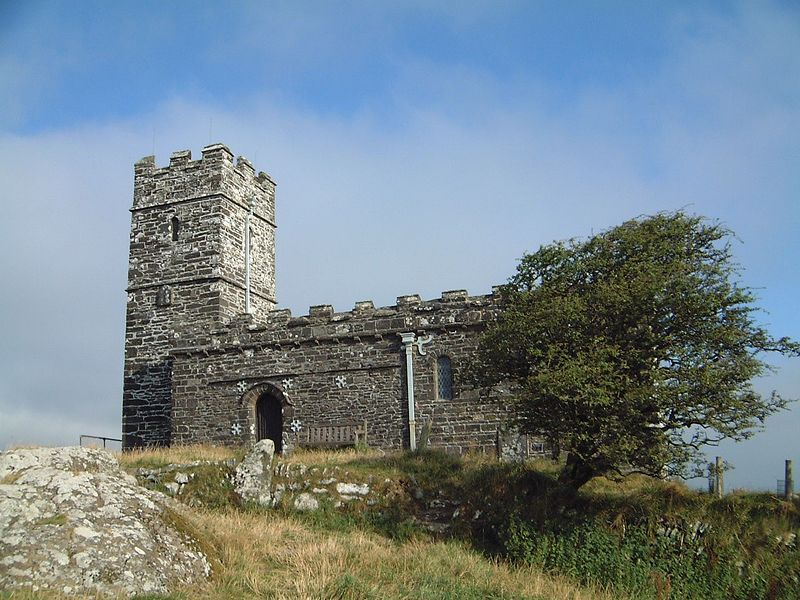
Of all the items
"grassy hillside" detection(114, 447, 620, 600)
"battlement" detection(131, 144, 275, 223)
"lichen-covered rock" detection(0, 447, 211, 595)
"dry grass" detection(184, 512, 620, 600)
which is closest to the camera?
"lichen-covered rock" detection(0, 447, 211, 595)

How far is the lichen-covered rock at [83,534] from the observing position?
9430 millimetres

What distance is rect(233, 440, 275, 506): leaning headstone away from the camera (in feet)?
54.6

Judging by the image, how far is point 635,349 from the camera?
617 inches

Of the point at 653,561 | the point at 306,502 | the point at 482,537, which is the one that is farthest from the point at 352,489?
the point at 653,561

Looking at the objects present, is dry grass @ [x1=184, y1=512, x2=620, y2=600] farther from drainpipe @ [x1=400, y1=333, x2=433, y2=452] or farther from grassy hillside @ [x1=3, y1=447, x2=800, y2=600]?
drainpipe @ [x1=400, y1=333, x2=433, y2=452]

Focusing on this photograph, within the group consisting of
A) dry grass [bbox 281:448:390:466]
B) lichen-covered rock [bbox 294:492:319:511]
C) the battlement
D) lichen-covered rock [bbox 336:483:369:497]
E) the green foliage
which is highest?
the battlement

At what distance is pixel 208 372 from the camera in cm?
2683

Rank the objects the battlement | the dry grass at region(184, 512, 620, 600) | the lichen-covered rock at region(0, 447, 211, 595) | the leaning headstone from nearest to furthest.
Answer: the lichen-covered rock at region(0, 447, 211, 595) → the dry grass at region(184, 512, 620, 600) → the leaning headstone → the battlement

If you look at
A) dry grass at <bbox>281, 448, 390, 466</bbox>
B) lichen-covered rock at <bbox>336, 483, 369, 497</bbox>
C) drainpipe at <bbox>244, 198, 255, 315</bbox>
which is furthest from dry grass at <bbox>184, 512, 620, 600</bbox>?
drainpipe at <bbox>244, 198, 255, 315</bbox>

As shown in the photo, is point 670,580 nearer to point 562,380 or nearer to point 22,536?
point 562,380

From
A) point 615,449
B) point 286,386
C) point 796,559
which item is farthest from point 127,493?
point 286,386

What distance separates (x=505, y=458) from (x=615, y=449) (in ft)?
21.0

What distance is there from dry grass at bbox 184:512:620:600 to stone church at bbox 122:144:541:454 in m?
5.31

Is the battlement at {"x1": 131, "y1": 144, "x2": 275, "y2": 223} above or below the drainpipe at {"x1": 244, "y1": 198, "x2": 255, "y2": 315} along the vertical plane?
above
